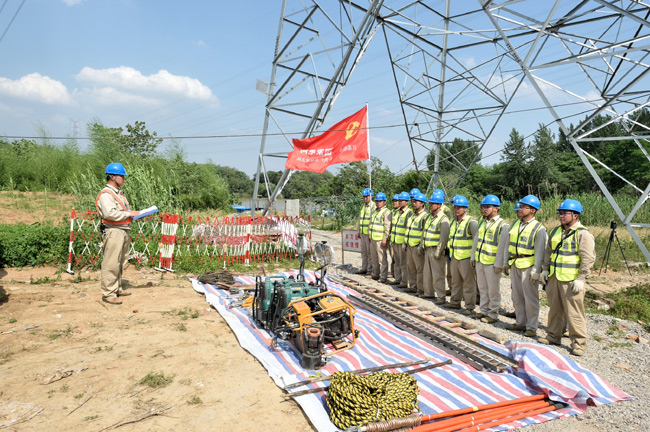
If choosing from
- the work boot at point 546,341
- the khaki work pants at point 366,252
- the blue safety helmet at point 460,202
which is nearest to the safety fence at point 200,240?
the khaki work pants at point 366,252

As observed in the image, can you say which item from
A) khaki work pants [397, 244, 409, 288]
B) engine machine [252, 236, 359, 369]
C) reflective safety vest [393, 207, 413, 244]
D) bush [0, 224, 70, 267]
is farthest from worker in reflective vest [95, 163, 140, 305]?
khaki work pants [397, 244, 409, 288]

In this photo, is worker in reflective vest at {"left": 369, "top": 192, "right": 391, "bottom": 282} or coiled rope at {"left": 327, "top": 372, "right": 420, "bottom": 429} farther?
worker in reflective vest at {"left": 369, "top": 192, "right": 391, "bottom": 282}

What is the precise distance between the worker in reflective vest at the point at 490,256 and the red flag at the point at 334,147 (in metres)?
3.93

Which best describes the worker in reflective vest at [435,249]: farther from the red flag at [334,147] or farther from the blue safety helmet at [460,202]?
the red flag at [334,147]

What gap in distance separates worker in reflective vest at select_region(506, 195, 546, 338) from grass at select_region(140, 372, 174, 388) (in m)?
5.16

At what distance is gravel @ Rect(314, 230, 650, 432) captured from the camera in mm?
3553

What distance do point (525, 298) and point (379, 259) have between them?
4.16 meters

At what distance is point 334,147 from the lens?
10.5m

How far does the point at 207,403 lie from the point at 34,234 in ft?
28.6

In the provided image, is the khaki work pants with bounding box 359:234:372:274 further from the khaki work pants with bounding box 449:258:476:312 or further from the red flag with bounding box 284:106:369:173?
the khaki work pants with bounding box 449:258:476:312

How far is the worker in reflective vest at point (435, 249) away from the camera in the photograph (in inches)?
302

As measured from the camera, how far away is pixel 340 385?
3518 mm

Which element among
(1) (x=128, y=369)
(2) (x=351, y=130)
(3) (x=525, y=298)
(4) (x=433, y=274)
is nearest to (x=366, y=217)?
(2) (x=351, y=130)

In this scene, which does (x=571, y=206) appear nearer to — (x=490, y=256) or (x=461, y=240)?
(x=490, y=256)
